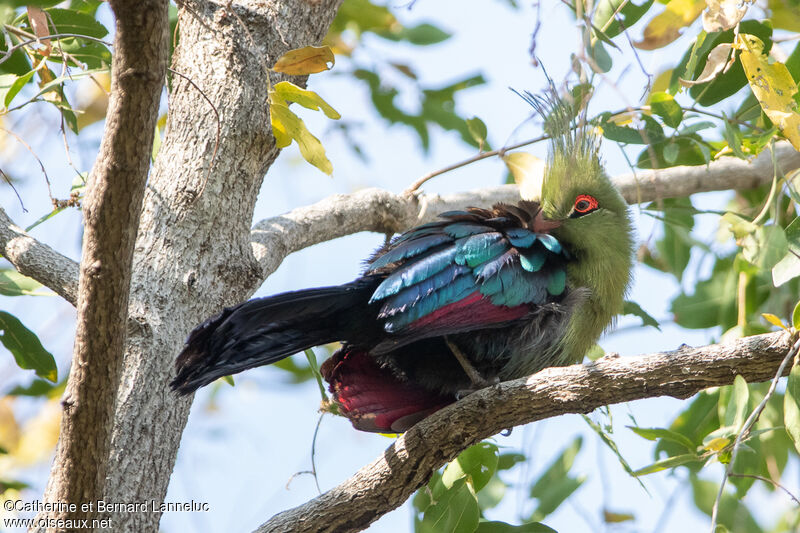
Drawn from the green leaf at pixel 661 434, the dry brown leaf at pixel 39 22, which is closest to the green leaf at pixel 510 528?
the green leaf at pixel 661 434

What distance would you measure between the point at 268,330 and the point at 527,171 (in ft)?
4.46

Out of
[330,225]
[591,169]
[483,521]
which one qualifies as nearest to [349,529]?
[483,521]

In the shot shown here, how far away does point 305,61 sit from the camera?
2.24 meters

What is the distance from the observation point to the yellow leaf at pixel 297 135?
2.29 meters

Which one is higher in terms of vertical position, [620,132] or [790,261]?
[620,132]

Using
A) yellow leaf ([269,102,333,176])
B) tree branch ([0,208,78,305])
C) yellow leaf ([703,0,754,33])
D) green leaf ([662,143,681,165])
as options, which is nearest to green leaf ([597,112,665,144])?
green leaf ([662,143,681,165])

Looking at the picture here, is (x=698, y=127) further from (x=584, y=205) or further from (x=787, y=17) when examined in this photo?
(x=787, y=17)

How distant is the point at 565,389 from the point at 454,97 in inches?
107

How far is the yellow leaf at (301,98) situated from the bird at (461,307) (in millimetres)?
563

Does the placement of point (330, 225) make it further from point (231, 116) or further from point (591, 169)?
point (591, 169)

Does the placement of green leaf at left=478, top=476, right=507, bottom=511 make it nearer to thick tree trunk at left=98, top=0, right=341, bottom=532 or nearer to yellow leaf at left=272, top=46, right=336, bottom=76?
thick tree trunk at left=98, top=0, right=341, bottom=532

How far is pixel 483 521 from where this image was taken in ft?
8.79

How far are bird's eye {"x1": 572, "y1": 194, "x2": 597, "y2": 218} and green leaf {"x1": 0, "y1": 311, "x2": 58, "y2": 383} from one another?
1.95 meters

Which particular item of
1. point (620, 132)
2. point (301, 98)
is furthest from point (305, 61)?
point (620, 132)
